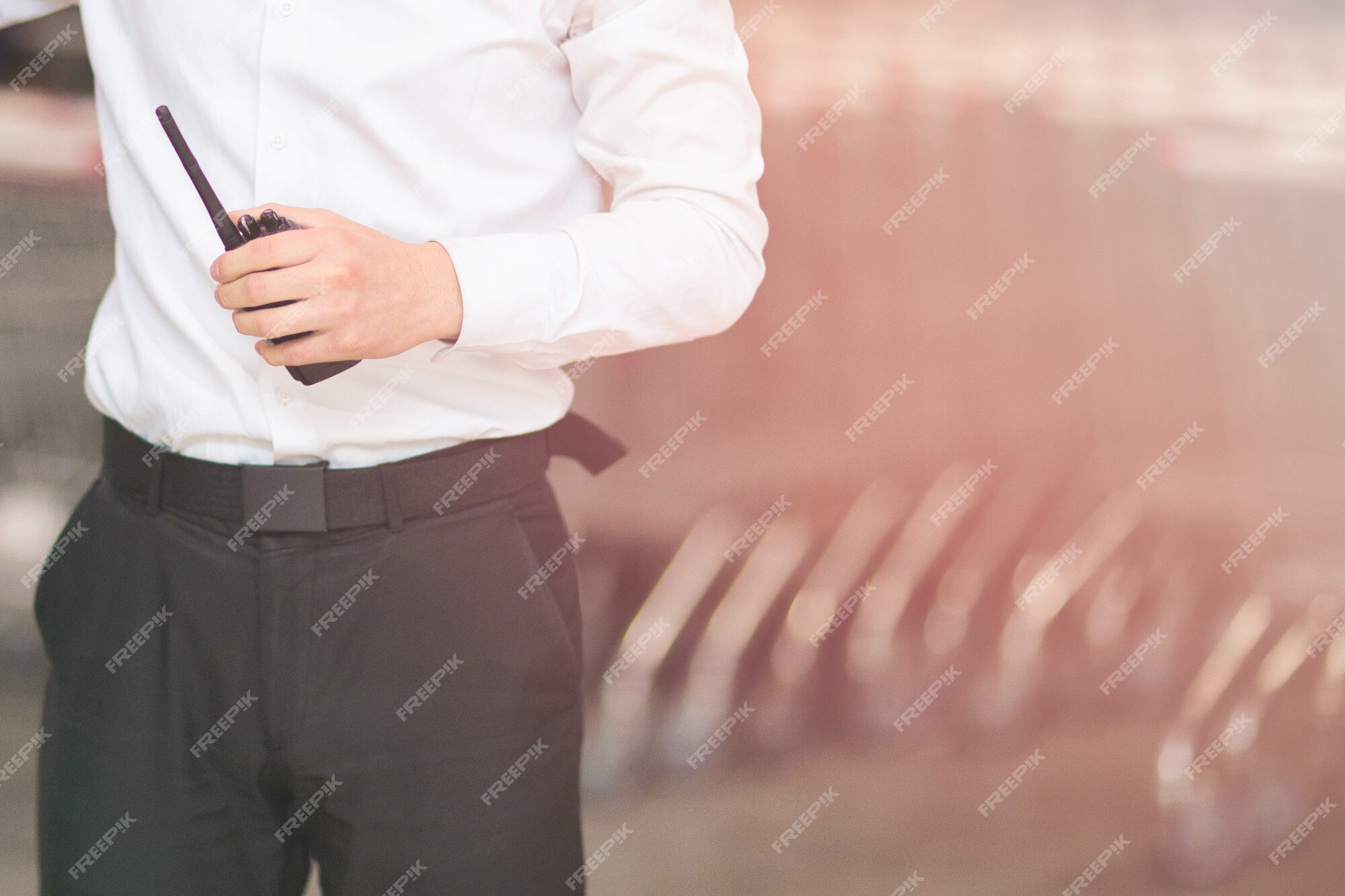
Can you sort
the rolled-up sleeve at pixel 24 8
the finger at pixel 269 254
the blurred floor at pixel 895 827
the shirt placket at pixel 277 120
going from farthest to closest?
the blurred floor at pixel 895 827
the rolled-up sleeve at pixel 24 8
the shirt placket at pixel 277 120
the finger at pixel 269 254

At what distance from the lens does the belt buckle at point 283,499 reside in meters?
0.65

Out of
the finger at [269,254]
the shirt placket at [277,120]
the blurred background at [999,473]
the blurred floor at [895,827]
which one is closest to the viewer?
the finger at [269,254]

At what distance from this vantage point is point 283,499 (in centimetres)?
65

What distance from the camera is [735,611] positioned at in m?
1.91

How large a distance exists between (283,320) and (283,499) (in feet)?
0.52

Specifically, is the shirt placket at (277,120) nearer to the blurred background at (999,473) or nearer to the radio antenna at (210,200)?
the radio antenna at (210,200)

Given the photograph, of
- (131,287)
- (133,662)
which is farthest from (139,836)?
(131,287)

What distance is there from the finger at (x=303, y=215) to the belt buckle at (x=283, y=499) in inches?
6.5

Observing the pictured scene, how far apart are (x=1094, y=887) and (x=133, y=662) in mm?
1590

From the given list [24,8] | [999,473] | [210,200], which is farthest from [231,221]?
[999,473]

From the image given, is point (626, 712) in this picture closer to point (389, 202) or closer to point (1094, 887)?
point (1094, 887)

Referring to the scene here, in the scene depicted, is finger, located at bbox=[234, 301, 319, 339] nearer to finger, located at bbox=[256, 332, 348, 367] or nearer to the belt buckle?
finger, located at bbox=[256, 332, 348, 367]

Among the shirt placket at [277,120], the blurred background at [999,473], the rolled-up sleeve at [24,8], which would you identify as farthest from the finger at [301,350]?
the blurred background at [999,473]

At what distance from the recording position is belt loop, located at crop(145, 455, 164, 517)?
69 centimetres
